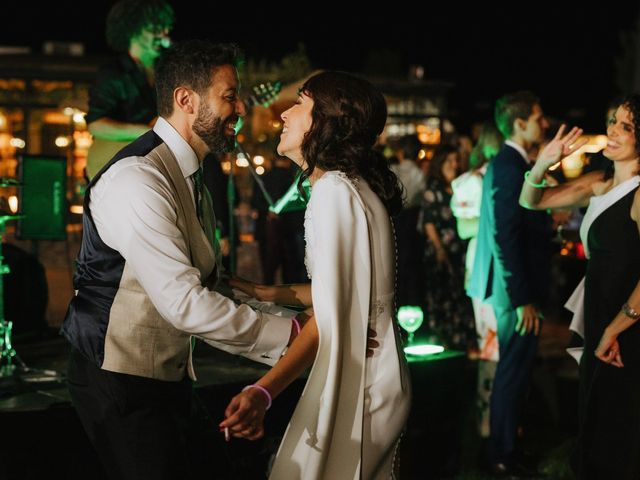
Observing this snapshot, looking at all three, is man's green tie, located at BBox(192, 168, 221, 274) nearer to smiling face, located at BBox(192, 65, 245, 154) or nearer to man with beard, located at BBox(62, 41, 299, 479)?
man with beard, located at BBox(62, 41, 299, 479)

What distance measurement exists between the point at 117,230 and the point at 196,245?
0.25m

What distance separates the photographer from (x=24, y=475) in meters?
3.62

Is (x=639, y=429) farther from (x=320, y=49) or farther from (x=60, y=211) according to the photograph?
(x=320, y=49)

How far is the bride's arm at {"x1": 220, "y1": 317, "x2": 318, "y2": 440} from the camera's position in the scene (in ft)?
7.06

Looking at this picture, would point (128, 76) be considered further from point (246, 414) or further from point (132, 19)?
point (246, 414)

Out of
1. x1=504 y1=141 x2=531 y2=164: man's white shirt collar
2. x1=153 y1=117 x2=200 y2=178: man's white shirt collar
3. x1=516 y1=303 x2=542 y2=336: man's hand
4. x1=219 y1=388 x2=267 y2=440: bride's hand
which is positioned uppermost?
x1=504 y1=141 x2=531 y2=164: man's white shirt collar

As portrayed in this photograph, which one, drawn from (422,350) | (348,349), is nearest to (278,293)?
(348,349)

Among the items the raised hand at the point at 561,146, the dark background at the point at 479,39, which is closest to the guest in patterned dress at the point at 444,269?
the raised hand at the point at 561,146

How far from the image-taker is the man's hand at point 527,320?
4605 millimetres

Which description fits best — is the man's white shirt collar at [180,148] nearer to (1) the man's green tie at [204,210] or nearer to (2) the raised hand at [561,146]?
(1) the man's green tie at [204,210]

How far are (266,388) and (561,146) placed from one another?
6.86 feet

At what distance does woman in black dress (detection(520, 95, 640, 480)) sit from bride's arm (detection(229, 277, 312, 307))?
144 centimetres

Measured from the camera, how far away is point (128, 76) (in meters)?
4.90

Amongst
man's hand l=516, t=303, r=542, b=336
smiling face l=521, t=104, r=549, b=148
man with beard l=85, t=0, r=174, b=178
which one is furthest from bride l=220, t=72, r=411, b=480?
man with beard l=85, t=0, r=174, b=178
